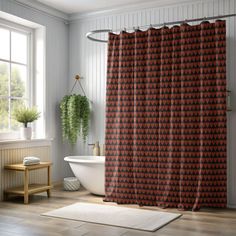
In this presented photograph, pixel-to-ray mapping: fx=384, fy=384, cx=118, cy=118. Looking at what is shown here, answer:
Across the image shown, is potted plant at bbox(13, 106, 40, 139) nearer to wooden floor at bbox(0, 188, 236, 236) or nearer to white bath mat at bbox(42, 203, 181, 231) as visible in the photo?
wooden floor at bbox(0, 188, 236, 236)

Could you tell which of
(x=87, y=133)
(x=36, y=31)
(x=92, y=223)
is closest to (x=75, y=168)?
(x=87, y=133)

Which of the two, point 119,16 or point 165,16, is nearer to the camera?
point 165,16

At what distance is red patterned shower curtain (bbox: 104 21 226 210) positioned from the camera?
4.36 m

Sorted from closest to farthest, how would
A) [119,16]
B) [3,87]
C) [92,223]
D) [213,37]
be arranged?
[92,223], [213,37], [3,87], [119,16]

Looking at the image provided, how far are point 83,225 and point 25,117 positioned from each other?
6.45 feet

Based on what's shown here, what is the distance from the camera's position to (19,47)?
5422 millimetres

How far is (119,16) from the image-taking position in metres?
5.54

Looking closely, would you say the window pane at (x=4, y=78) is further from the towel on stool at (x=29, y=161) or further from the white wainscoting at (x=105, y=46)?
the white wainscoting at (x=105, y=46)

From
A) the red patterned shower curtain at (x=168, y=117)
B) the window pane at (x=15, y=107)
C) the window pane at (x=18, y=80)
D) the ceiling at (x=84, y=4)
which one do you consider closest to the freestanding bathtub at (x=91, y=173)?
the red patterned shower curtain at (x=168, y=117)

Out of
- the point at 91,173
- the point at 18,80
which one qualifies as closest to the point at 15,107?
the point at 18,80

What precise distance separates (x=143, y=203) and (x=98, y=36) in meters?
2.60

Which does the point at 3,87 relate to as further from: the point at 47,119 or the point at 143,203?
the point at 143,203

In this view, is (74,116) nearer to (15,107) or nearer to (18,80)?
(15,107)

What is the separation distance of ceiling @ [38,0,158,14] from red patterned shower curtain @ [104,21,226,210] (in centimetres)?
73
